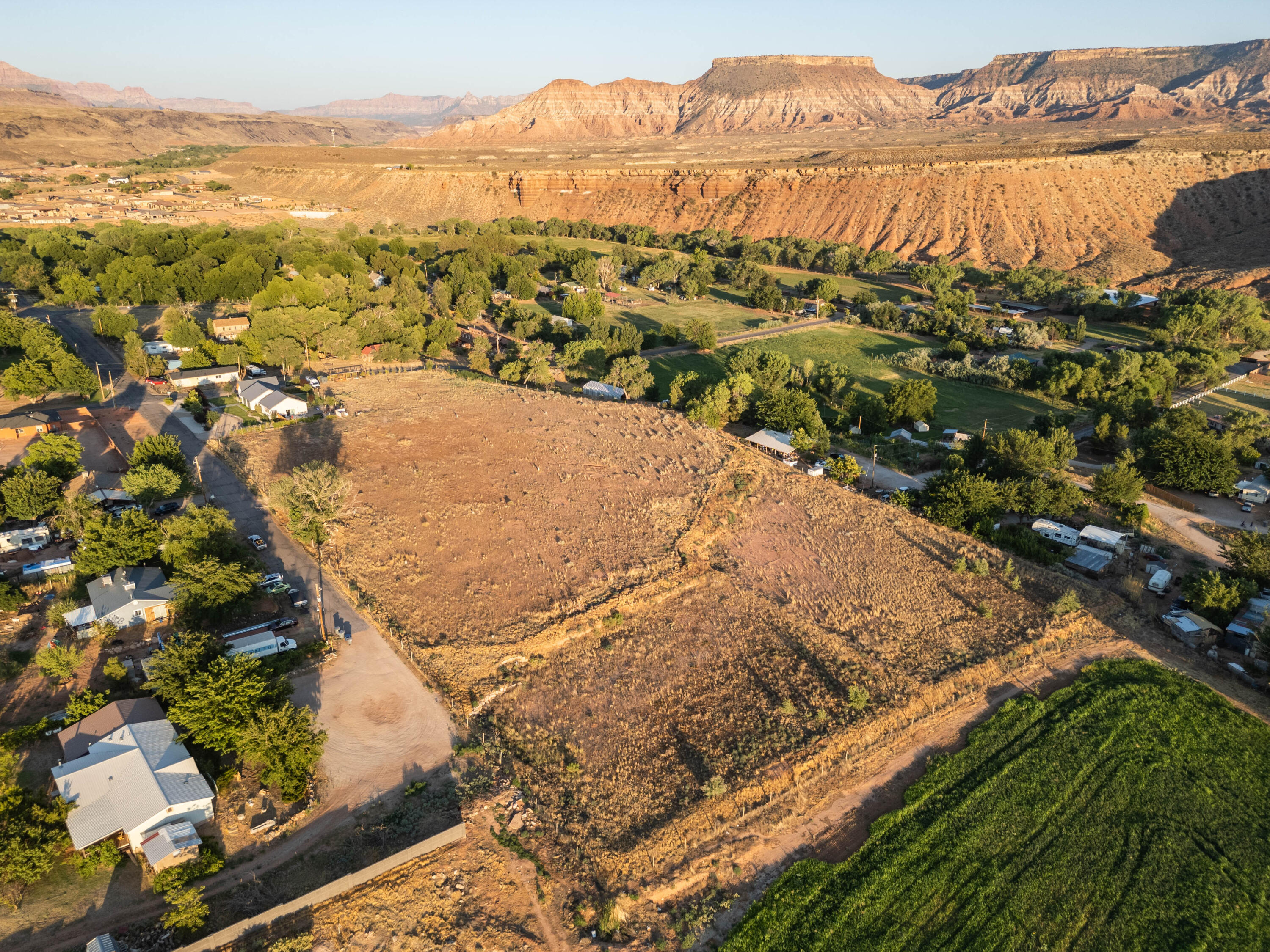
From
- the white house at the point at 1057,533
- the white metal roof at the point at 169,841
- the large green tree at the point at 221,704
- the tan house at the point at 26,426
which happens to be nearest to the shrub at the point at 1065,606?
the white house at the point at 1057,533

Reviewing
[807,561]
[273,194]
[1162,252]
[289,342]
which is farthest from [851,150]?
[807,561]

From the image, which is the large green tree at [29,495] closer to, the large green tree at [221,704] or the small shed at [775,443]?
the large green tree at [221,704]

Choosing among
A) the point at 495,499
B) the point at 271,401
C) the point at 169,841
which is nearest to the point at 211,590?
the point at 169,841

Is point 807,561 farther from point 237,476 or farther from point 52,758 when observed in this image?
point 237,476

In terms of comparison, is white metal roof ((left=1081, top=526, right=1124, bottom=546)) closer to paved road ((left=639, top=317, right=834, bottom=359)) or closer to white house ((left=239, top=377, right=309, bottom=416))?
paved road ((left=639, top=317, right=834, bottom=359))

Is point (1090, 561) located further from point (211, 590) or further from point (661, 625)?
point (211, 590)

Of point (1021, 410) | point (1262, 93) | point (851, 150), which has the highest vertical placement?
point (1262, 93)

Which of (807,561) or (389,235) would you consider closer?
(807,561)

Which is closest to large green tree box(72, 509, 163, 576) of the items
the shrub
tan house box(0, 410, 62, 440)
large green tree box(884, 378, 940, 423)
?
tan house box(0, 410, 62, 440)
